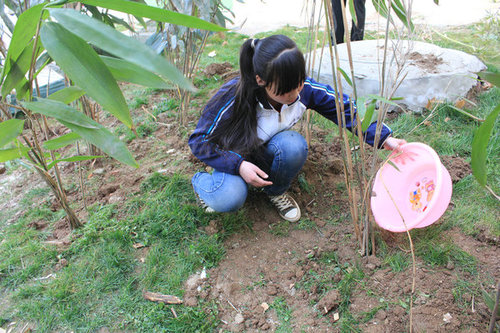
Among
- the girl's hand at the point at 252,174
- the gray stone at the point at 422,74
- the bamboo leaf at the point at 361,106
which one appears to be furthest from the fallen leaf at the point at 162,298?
the gray stone at the point at 422,74

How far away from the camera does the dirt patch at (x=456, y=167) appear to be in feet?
5.31

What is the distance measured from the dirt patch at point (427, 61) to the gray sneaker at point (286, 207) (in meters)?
1.25

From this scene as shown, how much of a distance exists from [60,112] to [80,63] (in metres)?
0.22

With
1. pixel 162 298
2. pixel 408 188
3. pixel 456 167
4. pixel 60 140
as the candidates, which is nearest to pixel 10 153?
pixel 60 140

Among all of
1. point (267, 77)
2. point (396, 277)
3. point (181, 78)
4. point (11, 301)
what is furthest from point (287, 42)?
point (11, 301)

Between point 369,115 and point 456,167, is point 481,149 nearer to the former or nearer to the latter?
point 369,115

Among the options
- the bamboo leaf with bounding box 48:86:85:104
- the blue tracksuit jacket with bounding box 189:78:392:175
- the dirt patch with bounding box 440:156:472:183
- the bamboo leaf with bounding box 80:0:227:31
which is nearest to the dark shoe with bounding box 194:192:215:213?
the blue tracksuit jacket with bounding box 189:78:392:175

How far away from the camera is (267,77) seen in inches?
47.3

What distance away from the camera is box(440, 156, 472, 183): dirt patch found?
63.7 inches

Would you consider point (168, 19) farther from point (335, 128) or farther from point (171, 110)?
point (171, 110)

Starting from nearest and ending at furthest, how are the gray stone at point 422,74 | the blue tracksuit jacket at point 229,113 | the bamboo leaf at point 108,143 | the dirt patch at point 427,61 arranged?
the bamboo leaf at point 108,143, the blue tracksuit jacket at point 229,113, the gray stone at point 422,74, the dirt patch at point 427,61

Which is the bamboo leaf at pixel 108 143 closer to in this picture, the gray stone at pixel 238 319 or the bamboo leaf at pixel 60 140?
the bamboo leaf at pixel 60 140

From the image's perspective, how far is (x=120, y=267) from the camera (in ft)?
4.47

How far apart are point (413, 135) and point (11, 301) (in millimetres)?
1946
